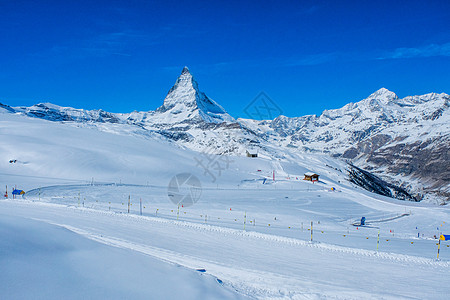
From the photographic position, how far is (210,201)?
43.3m

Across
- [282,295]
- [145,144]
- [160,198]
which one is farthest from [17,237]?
[145,144]

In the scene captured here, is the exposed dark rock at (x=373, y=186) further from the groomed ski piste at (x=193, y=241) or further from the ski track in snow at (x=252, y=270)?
the ski track in snow at (x=252, y=270)

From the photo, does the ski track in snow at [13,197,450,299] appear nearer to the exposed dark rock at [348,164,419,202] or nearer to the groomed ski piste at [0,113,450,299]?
the groomed ski piste at [0,113,450,299]

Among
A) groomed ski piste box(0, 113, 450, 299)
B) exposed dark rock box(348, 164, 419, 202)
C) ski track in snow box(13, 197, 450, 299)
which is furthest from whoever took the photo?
exposed dark rock box(348, 164, 419, 202)

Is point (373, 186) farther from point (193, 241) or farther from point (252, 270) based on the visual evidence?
point (252, 270)

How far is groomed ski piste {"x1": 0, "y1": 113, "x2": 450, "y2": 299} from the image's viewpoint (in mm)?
6977

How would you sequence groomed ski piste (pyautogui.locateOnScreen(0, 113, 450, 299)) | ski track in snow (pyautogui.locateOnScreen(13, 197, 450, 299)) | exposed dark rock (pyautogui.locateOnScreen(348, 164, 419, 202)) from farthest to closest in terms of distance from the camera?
exposed dark rock (pyautogui.locateOnScreen(348, 164, 419, 202)), ski track in snow (pyautogui.locateOnScreen(13, 197, 450, 299)), groomed ski piste (pyautogui.locateOnScreen(0, 113, 450, 299))

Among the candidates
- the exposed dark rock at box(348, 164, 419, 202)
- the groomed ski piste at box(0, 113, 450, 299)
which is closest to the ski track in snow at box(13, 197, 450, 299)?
the groomed ski piste at box(0, 113, 450, 299)

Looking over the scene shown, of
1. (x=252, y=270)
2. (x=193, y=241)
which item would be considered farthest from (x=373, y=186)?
(x=252, y=270)

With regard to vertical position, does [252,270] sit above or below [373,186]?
above

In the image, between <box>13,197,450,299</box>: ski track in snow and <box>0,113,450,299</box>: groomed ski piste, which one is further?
<box>13,197,450,299</box>: ski track in snow

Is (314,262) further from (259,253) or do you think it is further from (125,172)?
(125,172)

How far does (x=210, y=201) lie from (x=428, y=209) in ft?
126

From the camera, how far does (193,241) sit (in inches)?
752
